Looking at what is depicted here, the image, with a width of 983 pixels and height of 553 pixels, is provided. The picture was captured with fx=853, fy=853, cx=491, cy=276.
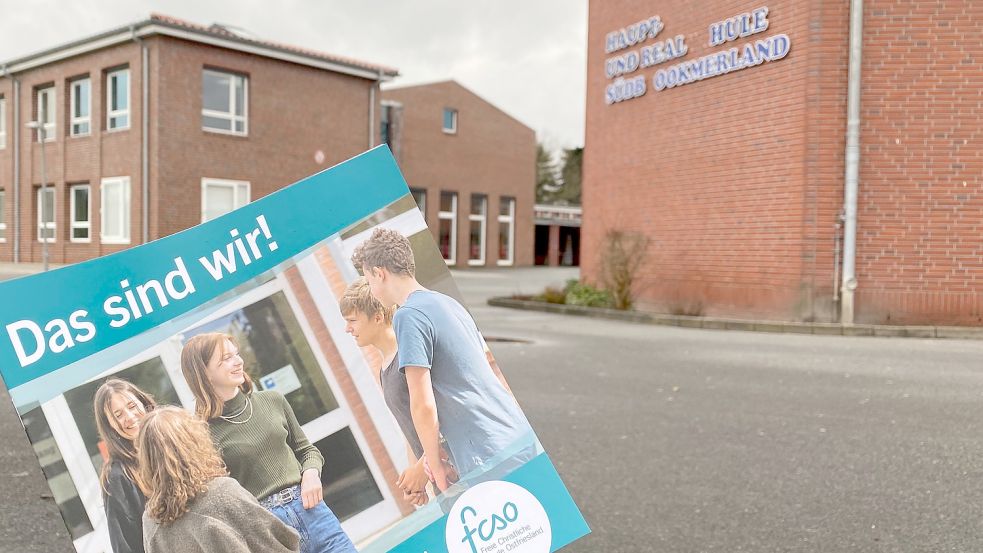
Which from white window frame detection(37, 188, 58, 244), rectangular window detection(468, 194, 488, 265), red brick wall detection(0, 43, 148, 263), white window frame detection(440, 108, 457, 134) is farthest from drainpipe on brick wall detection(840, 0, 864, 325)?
rectangular window detection(468, 194, 488, 265)

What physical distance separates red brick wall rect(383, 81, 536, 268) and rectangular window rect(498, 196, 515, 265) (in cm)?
29

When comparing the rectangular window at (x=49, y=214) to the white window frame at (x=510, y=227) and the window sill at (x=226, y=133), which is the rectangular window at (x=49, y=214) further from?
the white window frame at (x=510, y=227)

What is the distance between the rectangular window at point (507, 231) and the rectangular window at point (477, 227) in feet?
4.62

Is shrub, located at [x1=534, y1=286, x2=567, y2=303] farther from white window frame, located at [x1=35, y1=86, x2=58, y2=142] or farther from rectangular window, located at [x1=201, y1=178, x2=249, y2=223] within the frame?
white window frame, located at [x1=35, y1=86, x2=58, y2=142]

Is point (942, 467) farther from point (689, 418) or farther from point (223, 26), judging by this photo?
point (223, 26)

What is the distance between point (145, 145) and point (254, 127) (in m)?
3.67

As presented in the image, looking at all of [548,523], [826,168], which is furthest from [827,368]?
[548,523]

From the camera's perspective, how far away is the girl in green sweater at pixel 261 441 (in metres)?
1.19

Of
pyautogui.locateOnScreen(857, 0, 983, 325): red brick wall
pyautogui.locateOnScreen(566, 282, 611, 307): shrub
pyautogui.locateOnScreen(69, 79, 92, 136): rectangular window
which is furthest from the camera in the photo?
pyautogui.locateOnScreen(69, 79, 92, 136): rectangular window

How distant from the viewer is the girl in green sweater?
1189 millimetres

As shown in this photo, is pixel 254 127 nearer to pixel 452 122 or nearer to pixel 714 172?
pixel 452 122

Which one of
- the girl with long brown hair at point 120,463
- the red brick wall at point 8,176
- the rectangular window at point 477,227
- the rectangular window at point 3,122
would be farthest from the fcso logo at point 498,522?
the rectangular window at point 477,227

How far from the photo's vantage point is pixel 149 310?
1185 millimetres

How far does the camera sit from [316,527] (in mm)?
1205
